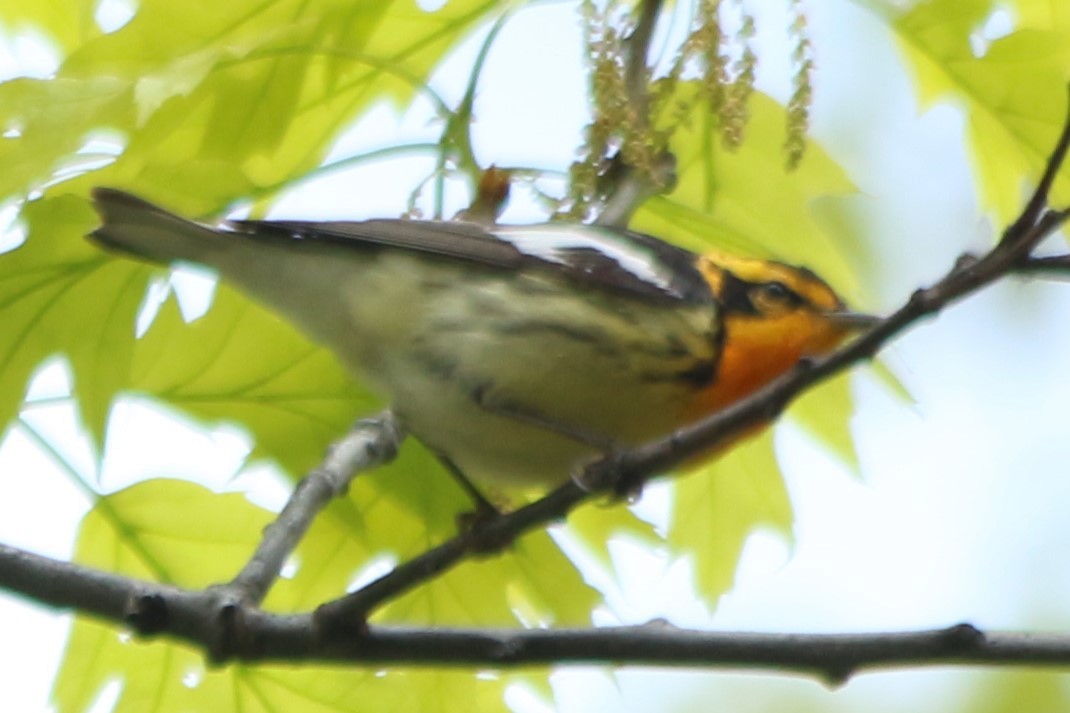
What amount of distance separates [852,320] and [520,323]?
0.57m

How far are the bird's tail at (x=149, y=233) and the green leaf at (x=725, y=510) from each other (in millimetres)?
923

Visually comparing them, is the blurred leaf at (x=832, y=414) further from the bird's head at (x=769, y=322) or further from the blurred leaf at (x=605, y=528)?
the blurred leaf at (x=605, y=528)

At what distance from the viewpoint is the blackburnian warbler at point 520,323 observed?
7.32ft

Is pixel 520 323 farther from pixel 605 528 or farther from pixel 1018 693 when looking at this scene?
pixel 1018 693

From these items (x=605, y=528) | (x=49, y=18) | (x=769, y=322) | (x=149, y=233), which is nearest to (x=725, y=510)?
(x=605, y=528)

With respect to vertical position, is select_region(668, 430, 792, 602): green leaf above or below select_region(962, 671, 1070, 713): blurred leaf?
below

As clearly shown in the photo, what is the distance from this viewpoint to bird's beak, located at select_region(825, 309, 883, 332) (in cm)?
235

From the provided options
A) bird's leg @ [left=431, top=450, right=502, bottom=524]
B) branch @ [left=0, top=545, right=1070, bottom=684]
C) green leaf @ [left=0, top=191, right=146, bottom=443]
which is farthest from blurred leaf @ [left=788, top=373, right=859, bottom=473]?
green leaf @ [left=0, top=191, right=146, bottom=443]

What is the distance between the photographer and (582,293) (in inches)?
91.1

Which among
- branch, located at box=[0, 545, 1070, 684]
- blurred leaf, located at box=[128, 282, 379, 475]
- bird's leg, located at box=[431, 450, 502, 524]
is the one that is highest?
blurred leaf, located at box=[128, 282, 379, 475]

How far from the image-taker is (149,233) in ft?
6.96

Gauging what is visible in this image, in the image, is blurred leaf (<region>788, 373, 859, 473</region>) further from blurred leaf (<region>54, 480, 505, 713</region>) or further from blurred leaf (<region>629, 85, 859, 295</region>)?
blurred leaf (<region>54, 480, 505, 713</region>)

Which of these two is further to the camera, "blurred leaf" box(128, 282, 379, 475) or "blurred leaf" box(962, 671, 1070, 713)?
"blurred leaf" box(962, 671, 1070, 713)

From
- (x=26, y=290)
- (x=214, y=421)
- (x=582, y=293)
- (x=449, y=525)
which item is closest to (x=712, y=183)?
(x=582, y=293)
